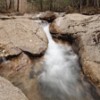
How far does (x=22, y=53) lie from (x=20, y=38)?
0.69m

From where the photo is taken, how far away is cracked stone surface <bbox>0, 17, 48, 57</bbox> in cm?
568

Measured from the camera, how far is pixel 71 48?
6734 mm

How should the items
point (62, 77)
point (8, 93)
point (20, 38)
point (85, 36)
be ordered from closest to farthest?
point (8, 93)
point (62, 77)
point (20, 38)
point (85, 36)

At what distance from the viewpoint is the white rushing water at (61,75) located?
4.78m

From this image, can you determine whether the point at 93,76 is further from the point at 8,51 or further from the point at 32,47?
the point at 8,51

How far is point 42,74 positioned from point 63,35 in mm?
2027

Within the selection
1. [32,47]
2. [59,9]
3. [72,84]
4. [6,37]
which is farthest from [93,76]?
[59,9]

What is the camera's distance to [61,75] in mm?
5520

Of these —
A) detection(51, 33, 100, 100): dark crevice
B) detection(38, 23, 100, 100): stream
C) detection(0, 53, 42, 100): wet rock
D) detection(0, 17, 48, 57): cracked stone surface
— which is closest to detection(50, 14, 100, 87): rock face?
detection(51, 33, 100, 100): dark crevice

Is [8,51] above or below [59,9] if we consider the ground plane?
below

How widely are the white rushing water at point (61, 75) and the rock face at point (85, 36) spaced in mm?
304

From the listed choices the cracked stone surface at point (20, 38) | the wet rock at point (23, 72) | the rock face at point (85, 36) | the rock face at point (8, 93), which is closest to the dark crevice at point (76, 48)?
the rock face at point (85, 36)

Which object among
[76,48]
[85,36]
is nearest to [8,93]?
[76,48]

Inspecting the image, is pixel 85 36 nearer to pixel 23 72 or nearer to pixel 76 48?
pixel 76 48
